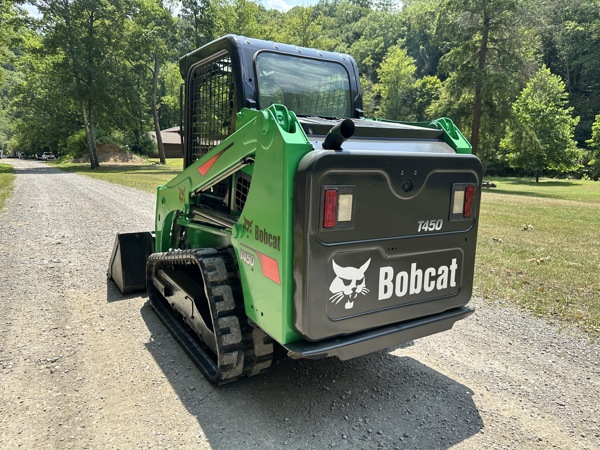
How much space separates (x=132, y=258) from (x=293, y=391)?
2864 millimetres

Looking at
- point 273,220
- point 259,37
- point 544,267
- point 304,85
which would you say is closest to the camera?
point 273,220

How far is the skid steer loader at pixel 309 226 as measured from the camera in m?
2.35

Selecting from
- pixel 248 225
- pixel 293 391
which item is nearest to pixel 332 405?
pixel 293 391

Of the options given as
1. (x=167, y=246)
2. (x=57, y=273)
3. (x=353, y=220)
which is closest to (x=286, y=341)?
(x=353, y=220)

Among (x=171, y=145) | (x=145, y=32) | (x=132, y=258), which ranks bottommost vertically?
(x=132, y=258)

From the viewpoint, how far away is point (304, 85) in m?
3.71

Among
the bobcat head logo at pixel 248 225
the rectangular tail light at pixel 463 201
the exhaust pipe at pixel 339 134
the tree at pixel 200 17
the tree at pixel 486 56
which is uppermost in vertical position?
the tree at pixel 200 17

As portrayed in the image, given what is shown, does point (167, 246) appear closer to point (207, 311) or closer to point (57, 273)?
point (207, 311)

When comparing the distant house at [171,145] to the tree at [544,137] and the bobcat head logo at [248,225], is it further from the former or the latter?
the bobcat head logo at [248,225]

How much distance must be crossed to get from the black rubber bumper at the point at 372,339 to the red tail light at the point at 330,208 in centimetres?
71

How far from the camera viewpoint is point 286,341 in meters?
2.47

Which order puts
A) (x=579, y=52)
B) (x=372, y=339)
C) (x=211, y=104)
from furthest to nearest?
(x=579, y=52)
(x=211, y=104)
(x=372, y=339)

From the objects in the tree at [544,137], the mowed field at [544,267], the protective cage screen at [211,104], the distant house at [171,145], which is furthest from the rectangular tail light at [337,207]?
the distant house at [171,145]

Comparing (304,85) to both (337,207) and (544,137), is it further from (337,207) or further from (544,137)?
(544,137)
